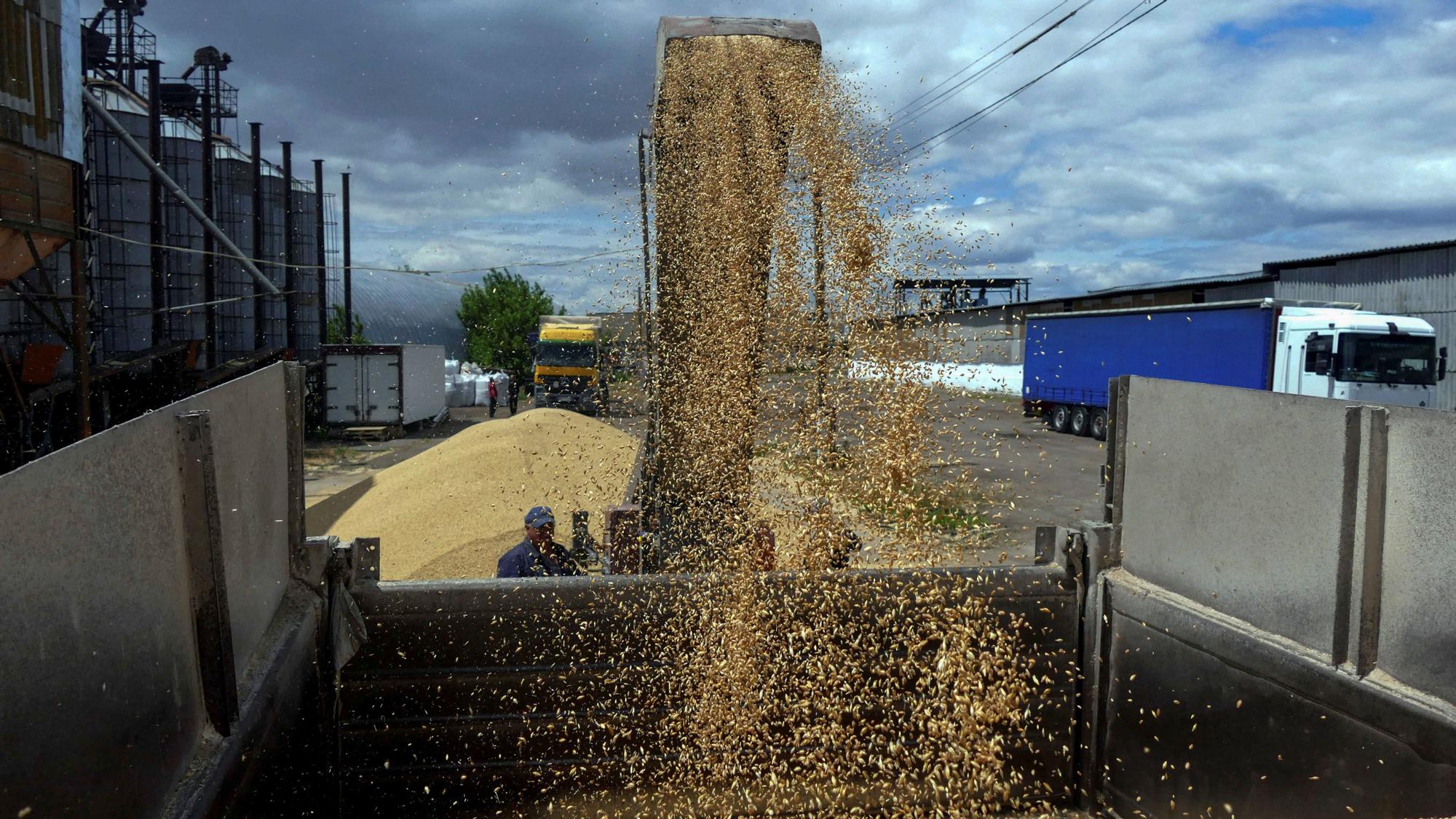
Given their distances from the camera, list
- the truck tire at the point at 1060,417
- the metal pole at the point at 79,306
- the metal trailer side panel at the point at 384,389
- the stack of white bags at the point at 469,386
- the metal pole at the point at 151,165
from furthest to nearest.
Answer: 1. the stack of white bags at the point at 469,386
2. the metal trailer side panel at the point at 384,389
3. the truck tire at the point at 1060,417
4. the metal pole at the point at 151,165
5. the metal pole at the point at 79,306

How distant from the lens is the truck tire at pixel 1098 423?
20.6m

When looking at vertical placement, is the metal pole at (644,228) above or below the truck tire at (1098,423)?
above

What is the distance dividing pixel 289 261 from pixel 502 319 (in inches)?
682

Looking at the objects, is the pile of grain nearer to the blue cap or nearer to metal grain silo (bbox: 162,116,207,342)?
the blue cap

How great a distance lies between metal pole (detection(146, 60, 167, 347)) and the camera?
774 inches

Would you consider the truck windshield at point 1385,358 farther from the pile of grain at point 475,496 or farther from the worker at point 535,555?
the worker at point 535,555

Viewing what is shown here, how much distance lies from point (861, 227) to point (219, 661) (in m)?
3.46

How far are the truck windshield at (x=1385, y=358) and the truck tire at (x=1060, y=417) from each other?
7.11 m

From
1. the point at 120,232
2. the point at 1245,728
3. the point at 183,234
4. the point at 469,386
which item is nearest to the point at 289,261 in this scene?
the point at 183,234

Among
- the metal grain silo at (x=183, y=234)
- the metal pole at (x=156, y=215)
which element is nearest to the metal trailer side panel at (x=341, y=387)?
the metal grain silo at (x=183, y=234)

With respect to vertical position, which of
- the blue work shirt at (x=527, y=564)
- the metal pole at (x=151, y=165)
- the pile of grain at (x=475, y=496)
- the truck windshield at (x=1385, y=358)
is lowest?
the pile of grain at (x=475, y=496)

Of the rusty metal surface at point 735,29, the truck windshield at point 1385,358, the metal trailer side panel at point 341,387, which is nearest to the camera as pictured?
the rusty metal surface at point 735,29

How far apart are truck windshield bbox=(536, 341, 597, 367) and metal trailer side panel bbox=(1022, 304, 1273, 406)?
41.1 feet

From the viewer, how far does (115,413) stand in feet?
55.1
